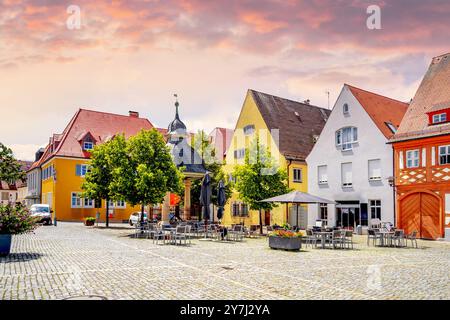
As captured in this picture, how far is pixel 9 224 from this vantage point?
565 inches

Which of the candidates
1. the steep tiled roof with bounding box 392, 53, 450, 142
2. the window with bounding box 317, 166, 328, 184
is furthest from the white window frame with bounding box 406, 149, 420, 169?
the window with bounding box 317, 166, 328, 184

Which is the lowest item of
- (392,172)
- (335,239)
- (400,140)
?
(335,239)

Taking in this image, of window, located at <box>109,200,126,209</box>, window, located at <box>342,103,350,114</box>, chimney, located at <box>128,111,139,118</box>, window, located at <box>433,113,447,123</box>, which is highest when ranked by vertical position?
chimney, located at <box>128,111,139,118</box>

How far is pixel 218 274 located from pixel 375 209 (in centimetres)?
2126

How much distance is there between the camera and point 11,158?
96.5 ft

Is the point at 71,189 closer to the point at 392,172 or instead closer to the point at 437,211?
the point at 392,172

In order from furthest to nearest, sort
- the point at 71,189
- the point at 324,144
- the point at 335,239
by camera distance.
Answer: the point at 71,189
the point at 324,144
the point at 335,239

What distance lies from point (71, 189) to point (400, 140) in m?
33.2

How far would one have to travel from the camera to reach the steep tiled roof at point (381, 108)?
3086cm

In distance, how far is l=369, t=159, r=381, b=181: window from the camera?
30.0m

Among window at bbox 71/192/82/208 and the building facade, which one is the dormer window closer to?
the building facade

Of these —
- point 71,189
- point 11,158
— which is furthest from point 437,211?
point 71,189

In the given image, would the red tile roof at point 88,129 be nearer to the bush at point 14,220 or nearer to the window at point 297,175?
the window at point 297,175

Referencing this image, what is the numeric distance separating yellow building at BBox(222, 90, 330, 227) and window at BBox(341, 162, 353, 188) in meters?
5.15
